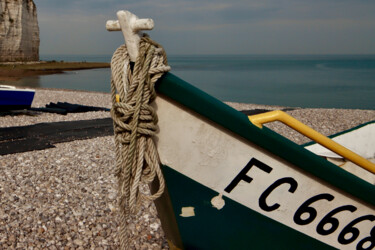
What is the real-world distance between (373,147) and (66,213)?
427 cm

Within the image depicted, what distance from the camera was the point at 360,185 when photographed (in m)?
2.36

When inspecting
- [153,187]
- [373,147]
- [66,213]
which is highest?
[153,187]

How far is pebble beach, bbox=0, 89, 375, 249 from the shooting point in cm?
357

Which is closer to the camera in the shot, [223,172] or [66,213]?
[223,172]

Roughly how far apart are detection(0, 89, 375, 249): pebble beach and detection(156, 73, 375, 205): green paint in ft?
6.34

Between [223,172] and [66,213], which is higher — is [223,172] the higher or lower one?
the higher one

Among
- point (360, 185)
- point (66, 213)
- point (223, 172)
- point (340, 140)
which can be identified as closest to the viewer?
point (223, 172)

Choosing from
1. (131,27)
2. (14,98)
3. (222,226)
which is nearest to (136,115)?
(131,27)

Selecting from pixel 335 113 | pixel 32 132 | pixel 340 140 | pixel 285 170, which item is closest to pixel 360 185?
pixel 285 170

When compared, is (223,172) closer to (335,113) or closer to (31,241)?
(31,241)

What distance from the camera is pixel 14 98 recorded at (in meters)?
10.6

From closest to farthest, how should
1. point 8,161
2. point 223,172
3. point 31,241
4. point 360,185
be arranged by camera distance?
1. point 223,172
2. point 360,185
3. point 31,241
4. point 8,161

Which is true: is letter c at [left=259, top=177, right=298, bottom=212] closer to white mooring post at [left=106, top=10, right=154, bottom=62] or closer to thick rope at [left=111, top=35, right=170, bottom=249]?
thick rope at [left=111, top=35, right=170, bottom=249]

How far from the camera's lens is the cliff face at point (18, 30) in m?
45.8
